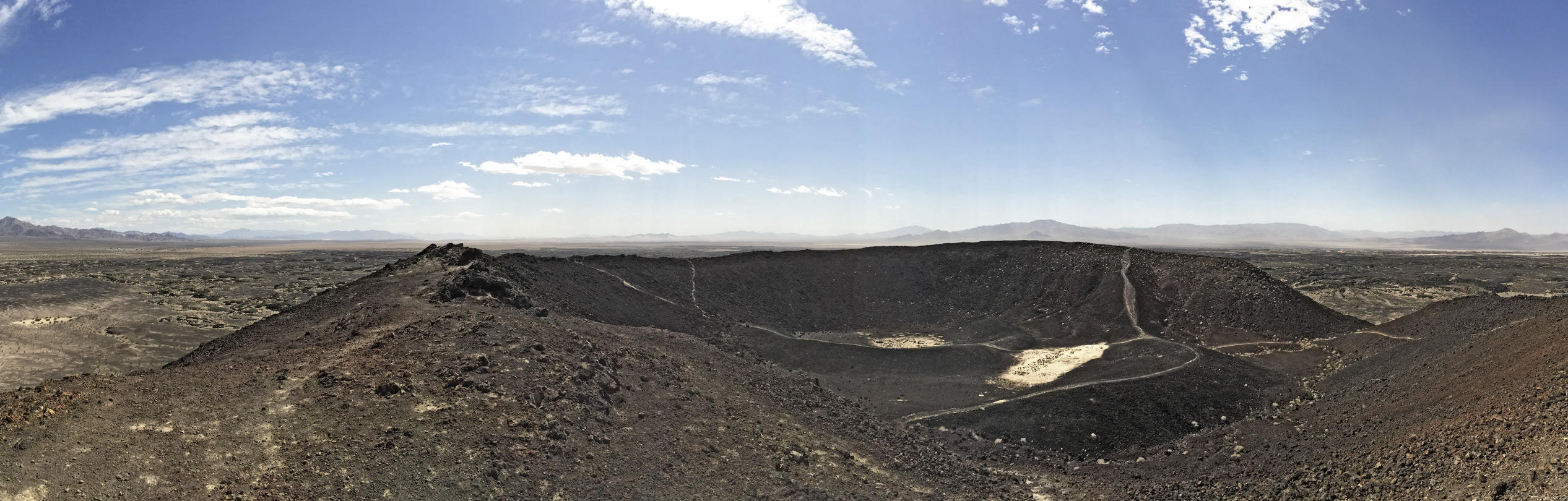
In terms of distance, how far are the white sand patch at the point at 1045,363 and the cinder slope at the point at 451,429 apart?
231 inches

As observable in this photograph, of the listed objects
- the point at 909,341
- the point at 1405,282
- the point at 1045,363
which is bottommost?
the point at 1045,363

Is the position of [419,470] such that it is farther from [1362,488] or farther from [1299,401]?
[1299,401]

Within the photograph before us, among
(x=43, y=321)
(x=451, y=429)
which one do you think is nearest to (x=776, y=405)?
(x=451, y=429)

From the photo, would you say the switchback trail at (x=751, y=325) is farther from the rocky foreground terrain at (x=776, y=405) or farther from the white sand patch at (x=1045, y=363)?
the white sand patch at (x=1045, y=363)

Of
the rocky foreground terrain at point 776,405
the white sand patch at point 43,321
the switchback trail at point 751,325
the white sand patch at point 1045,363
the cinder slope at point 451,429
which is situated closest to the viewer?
the cinder slope at point 451,429

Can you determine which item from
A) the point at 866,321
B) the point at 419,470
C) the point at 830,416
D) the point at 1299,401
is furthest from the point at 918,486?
the point at 866,321

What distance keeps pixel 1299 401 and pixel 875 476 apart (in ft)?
38.7

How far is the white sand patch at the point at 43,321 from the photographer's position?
24.1 meters

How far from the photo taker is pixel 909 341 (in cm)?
2427

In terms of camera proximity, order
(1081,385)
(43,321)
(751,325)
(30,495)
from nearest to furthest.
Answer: (30,495) < (1081,385) < (43,321) < (751,325)

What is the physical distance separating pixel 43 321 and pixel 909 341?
Answer: 3300 centimetres

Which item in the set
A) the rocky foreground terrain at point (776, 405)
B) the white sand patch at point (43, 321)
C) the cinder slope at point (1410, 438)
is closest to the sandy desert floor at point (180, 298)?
the white sand patch at point (43, 321)

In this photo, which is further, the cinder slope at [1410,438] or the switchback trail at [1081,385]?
the switchback trail at [1081,385]

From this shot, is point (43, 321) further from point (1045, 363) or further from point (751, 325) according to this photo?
point (1045, 363)
